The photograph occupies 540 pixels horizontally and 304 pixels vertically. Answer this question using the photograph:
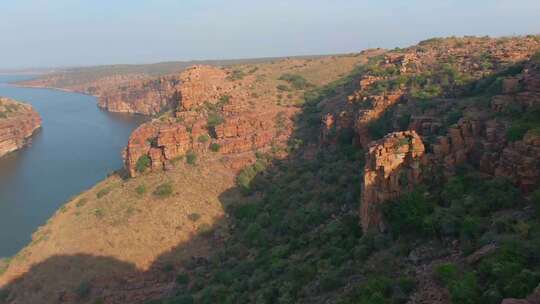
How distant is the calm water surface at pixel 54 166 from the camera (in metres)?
38.6

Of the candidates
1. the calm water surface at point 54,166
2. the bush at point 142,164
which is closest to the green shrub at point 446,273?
the bush at point 142,164

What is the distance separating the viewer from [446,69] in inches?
1089

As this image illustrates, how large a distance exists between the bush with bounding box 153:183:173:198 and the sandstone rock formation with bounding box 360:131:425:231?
1625 centimetres

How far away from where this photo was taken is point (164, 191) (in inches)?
1141

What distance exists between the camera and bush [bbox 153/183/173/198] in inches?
1139

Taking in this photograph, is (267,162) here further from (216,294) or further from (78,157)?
(78,157)

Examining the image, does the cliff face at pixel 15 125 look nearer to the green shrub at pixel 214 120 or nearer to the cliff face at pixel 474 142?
the green shrub at pixel 214 120

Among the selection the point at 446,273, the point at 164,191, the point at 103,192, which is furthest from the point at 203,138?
the point at 446,273

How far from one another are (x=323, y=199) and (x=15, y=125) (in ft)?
218

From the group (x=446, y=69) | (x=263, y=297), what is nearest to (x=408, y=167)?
(x=263, y=297)

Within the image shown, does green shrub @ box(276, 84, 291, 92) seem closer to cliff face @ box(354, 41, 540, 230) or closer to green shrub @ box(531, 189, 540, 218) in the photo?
cliff face @ box(354, 41, 540, 230)

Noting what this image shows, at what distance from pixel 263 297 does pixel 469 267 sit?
6551 millimetres

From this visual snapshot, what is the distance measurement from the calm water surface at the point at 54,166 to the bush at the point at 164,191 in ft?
40.3

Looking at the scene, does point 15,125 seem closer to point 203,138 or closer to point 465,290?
point 203,138
